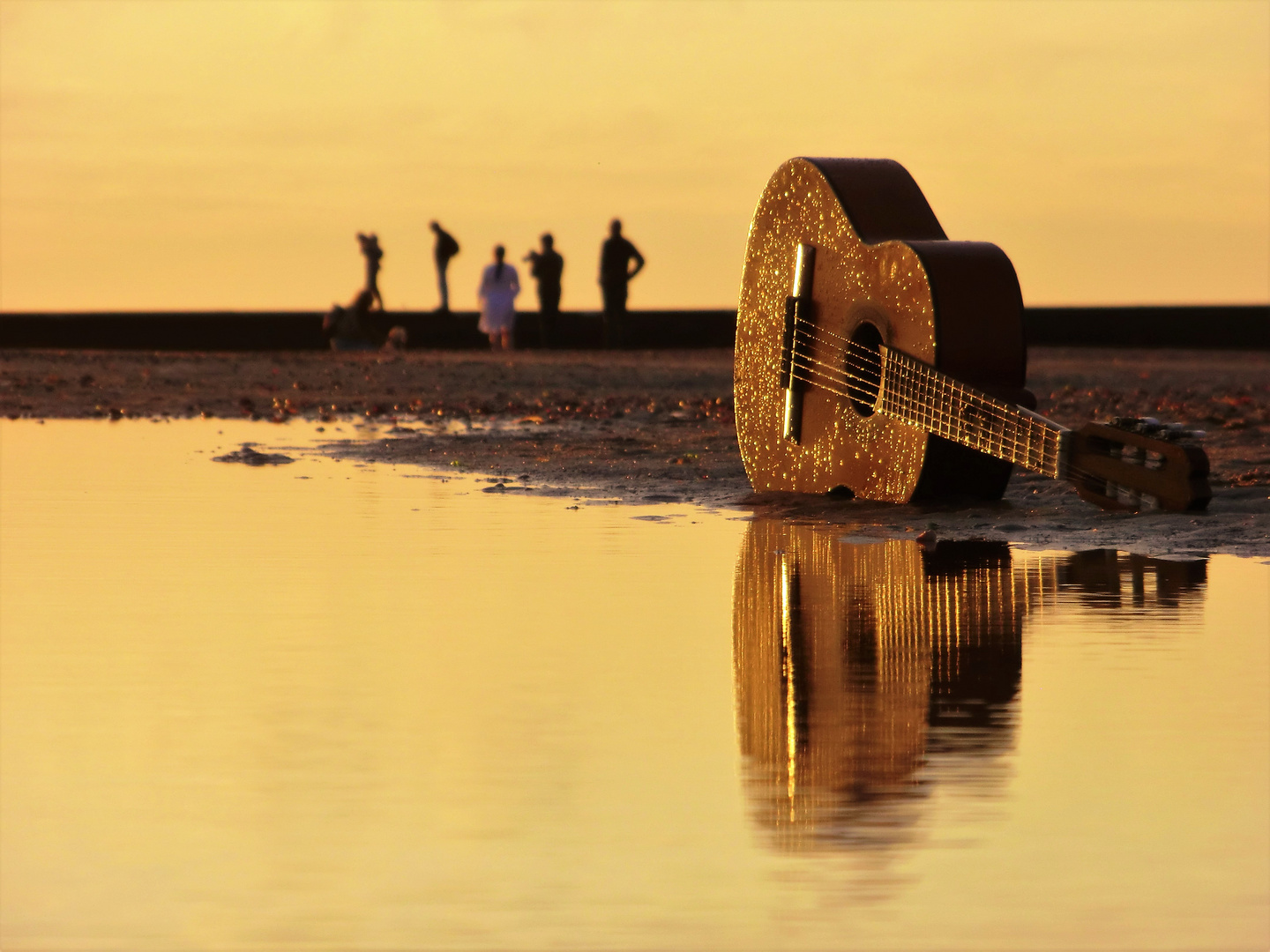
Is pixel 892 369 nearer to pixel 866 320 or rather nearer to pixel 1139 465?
pixel 866 320

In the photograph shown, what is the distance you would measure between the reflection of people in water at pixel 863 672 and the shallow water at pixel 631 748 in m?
0.01

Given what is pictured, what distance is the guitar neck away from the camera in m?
7.63

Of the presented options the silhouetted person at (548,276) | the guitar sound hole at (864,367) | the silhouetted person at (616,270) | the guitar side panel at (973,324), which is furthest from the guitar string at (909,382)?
the silhouetted person at (548,276)

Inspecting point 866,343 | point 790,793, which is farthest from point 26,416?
point 790,793

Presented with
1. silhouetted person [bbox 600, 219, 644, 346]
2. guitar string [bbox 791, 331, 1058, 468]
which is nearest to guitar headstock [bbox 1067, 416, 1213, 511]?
guitar string [bbox 791, 331, 1058, 468]

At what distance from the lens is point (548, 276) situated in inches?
1018

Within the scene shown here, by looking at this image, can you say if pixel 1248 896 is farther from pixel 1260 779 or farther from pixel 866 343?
pixel 866 343

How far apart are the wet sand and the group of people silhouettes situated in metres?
0.61

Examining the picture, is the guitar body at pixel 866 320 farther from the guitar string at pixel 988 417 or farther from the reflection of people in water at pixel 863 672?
the reflection of people in water at pixel 863 672

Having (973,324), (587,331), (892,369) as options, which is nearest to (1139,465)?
(973,324)

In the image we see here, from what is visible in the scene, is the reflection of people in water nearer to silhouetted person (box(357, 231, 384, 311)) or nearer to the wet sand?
the wet sand

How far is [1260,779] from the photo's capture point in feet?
11.9

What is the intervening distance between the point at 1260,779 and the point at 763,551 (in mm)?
3448

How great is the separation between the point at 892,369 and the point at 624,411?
7.06m
